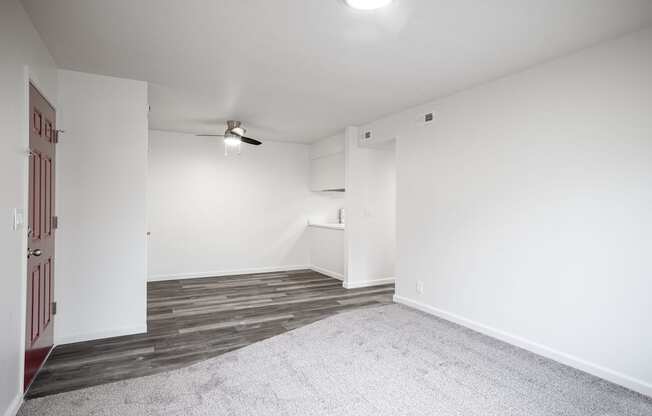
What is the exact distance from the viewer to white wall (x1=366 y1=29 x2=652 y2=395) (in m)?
2.44

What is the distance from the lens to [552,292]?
289 cm

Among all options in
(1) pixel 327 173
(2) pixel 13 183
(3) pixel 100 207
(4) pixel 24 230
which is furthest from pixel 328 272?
(2) pixel 13 183

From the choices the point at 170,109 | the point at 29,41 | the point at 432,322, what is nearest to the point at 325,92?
the point at 170,109

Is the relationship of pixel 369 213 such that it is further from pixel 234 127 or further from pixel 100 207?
pixel 100 207

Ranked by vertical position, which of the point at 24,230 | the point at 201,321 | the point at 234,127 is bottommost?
the point at 201,321

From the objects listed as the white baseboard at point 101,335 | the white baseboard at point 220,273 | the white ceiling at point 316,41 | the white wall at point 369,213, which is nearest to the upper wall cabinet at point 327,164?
the white wall at point 369,213

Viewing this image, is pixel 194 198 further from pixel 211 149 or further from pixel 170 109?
pixel 170 109

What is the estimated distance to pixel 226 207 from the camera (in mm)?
6297

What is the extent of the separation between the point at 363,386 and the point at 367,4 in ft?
8.09

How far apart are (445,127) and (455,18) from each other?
1.74 m

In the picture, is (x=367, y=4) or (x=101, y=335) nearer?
(x=367, y=4)

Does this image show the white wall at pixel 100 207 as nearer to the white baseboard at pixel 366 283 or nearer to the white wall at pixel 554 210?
the white baseboard at pixel 366 283

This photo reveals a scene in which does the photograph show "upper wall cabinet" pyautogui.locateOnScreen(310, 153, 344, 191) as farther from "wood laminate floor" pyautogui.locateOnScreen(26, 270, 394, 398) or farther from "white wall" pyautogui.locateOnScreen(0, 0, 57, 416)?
"white wall" pyautogui.locateOnScreen(0, 0, 57, 416)

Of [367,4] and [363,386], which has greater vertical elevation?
[367,4]
